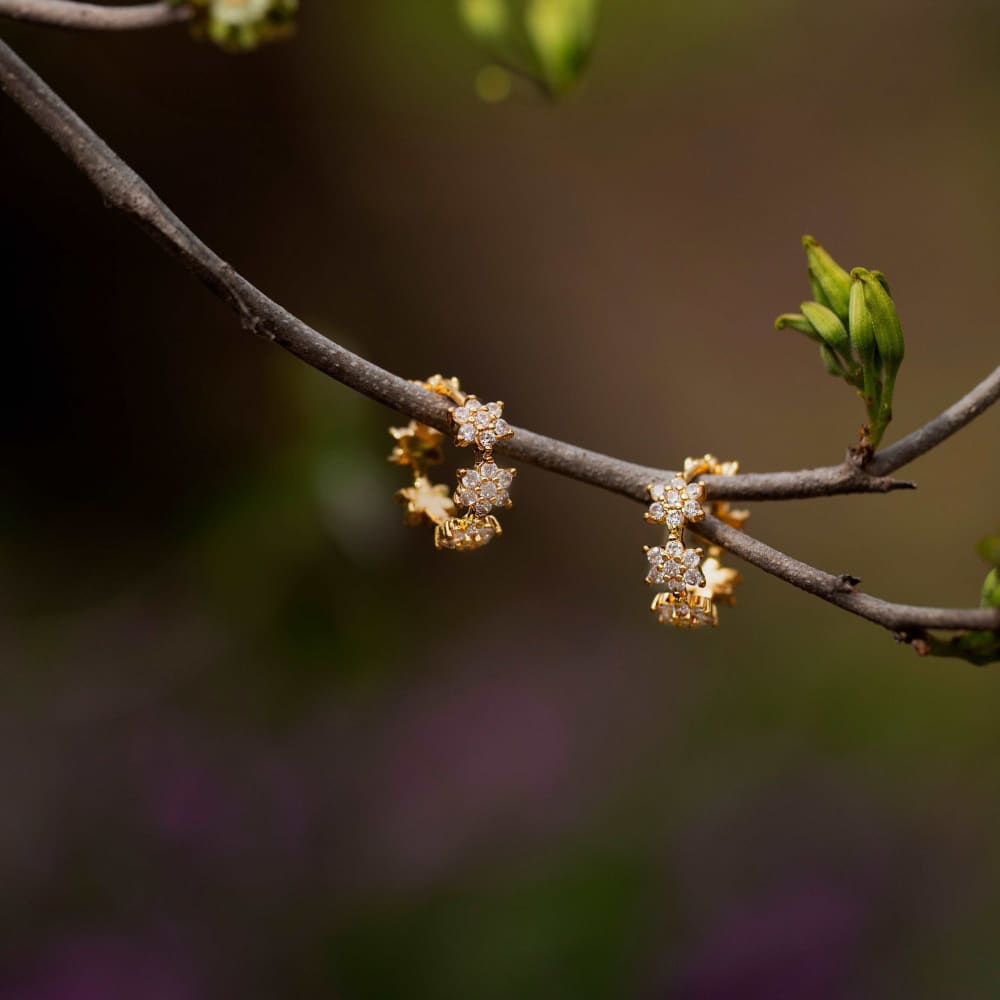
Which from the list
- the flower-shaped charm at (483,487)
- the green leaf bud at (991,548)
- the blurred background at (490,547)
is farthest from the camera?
the blurred background at (490,547)

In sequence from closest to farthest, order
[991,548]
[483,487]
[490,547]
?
[991,548] → [483,487] → [490,547]

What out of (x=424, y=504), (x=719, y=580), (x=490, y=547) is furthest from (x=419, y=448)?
(x=490, y=547)

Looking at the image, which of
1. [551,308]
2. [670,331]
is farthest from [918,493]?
[551,308]

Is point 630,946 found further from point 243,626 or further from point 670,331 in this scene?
point 670,331

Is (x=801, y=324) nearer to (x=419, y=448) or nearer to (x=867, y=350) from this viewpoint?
(x=867, y=350)

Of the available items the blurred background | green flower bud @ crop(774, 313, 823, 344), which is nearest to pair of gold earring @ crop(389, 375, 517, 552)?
green flower bud @ crop(774, 313, 823, 344)

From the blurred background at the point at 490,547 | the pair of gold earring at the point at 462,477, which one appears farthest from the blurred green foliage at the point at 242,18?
the blurred background at the point at 490,547

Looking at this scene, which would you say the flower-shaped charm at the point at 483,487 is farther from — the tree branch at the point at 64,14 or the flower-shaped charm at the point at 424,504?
the tree branch at the point at 64,14
